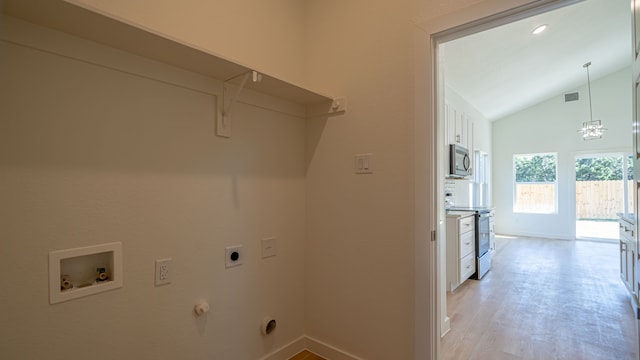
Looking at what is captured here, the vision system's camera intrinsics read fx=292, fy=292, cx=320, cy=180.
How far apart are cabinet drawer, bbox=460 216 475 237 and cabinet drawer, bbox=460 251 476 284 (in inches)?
13.1

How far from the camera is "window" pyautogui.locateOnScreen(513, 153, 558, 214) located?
22.9 feet

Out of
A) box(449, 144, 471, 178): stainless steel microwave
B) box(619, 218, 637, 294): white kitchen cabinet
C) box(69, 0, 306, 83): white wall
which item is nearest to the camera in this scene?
box(69, 0, 306, 83): white wall

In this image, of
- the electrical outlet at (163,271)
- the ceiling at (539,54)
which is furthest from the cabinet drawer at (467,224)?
the electrical outlet at (163,271)

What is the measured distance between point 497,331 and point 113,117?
309 centimetres

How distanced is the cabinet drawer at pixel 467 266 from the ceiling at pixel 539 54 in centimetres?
226

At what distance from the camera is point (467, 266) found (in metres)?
3.62

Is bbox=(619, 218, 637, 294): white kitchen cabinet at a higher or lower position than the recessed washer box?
lower

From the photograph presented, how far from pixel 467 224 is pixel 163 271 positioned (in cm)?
341

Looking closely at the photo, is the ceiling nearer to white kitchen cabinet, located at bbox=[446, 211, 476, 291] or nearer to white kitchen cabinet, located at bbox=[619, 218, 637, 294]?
white kitchen cabinet, located at bbox=[446, 211, 476, 291]

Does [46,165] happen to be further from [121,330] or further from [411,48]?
[411,48]

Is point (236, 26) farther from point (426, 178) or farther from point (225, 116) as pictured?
point (426, 178)

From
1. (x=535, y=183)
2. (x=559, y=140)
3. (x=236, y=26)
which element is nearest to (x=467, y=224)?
(x=236, y=26)

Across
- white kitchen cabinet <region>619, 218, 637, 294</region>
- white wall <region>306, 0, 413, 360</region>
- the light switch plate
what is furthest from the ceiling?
white kitchen cabinet <region>619, 218, 637, 294</region>

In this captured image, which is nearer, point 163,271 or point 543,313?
point 163,271
